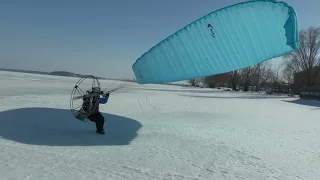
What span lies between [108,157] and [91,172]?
87cm

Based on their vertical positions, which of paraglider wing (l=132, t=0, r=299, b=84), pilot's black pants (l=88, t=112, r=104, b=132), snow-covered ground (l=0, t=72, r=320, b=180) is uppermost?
paraglider wing (l=132, t=0, r=299, b=84)

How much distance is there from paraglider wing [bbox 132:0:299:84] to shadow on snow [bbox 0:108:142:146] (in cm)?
176

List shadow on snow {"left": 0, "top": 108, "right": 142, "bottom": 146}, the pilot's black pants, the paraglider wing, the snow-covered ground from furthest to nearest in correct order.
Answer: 1. the pilot's black pants
2. the paraglider wing
3. shadow on snow {"left": 0, "top": 108, "right": 142, "bottom": 146}
4. the snow-covered ground

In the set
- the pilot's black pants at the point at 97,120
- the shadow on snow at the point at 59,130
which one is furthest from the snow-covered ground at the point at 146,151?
the pilot's black pants at the point at 97,120

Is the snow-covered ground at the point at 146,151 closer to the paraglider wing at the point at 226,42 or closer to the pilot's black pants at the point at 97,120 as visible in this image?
the pilot's black pants at the point at 97,120

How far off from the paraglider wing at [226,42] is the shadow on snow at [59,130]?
1761mm

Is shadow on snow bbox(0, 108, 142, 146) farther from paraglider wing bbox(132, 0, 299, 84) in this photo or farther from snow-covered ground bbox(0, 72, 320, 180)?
paraglider wing bbox(132, 0, 299, 84)

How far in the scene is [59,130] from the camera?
727 cm

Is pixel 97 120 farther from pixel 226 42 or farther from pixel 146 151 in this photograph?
pixel 226 42

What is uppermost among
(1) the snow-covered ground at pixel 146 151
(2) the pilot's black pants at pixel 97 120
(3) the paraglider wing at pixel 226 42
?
(3) the paraglider wing at pixel 226 42

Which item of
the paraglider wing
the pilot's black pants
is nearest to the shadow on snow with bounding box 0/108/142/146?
the pilot's black pants

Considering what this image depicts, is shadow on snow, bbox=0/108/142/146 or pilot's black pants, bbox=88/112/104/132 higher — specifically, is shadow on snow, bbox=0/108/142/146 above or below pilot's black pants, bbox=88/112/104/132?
below

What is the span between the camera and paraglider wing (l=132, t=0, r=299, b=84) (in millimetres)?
6750

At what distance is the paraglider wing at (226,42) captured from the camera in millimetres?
6750
